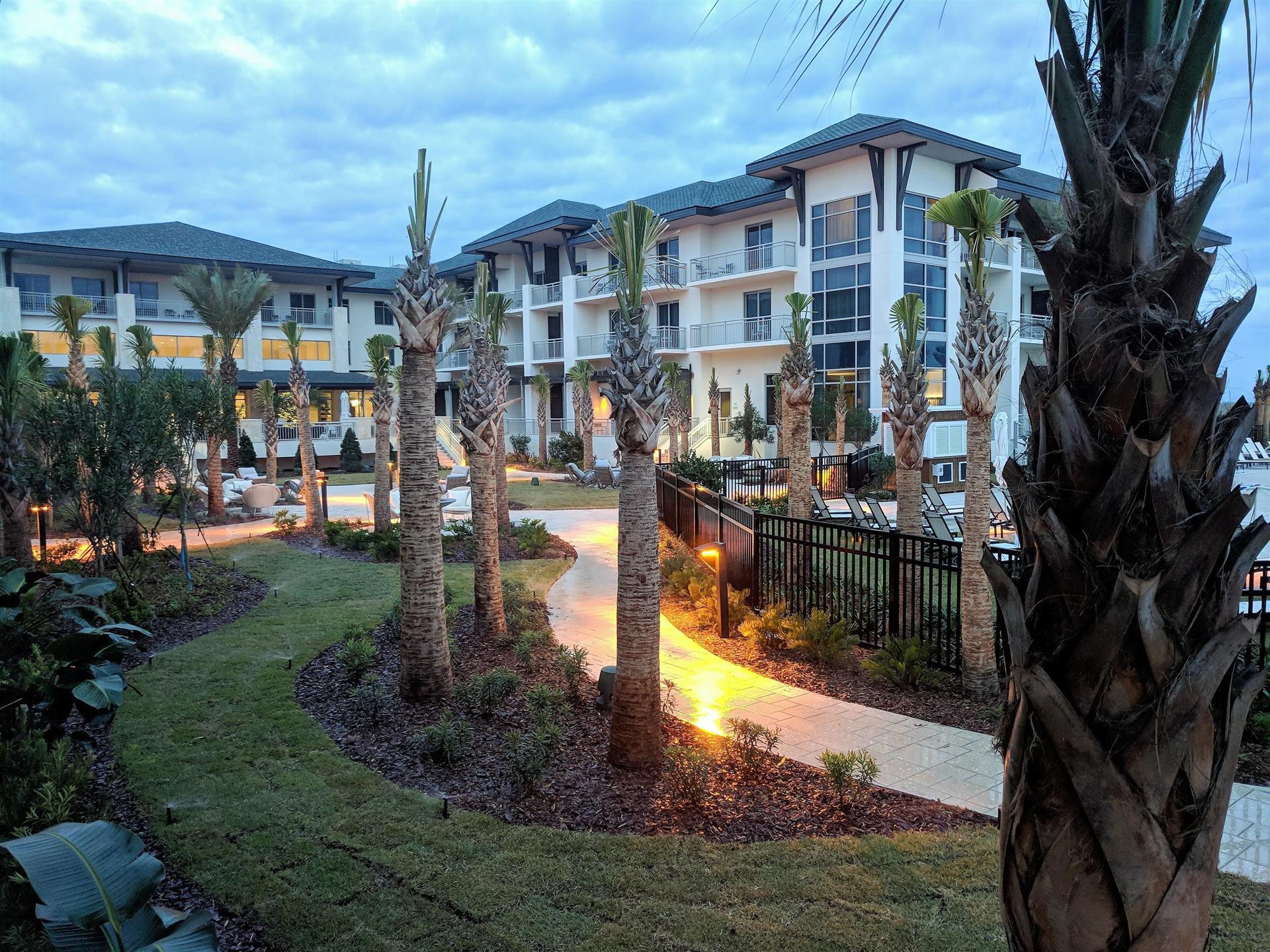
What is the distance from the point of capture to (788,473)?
2467 cm

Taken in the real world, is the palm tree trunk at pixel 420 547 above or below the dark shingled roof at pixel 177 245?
below

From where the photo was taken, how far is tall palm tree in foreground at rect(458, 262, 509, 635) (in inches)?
399

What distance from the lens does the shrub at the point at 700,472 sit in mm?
22531

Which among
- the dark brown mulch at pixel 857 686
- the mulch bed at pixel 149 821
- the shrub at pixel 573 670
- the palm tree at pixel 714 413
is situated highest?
the palm tree at pixel 714 413

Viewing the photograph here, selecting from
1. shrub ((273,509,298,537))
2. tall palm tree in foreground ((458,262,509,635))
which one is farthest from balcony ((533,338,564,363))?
tall palm tree in foreground ((458,262,509,635))

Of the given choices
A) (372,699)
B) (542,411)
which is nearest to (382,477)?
(372,699)

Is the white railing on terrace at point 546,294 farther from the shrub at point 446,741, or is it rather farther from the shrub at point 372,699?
the shrub at point 446,741

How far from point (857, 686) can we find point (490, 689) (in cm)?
389

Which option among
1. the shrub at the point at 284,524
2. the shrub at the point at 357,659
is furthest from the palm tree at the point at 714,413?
the shrub at the point at 357,659

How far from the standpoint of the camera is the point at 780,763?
20.8 ft

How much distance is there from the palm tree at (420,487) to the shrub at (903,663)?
443 cm

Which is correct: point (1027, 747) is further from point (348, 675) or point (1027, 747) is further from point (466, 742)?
point (348, 675)

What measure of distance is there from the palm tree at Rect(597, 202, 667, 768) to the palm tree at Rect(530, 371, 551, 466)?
3427cm

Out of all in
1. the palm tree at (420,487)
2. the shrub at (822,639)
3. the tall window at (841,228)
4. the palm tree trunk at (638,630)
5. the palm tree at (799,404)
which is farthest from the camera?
the tall window at (841,228)
